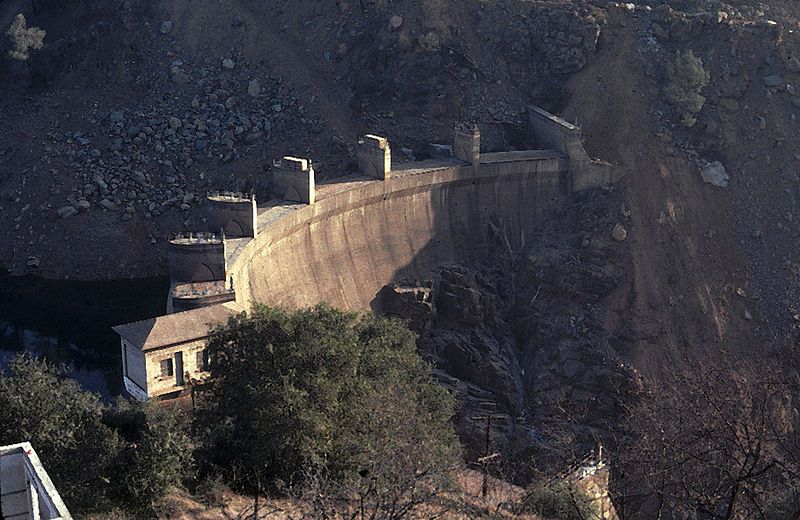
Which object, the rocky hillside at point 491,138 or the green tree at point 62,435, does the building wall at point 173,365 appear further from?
the rocky hillside at point 491,138

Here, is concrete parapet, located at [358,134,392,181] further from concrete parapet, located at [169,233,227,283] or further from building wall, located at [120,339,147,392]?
building wall, located at [120,339,147,392]

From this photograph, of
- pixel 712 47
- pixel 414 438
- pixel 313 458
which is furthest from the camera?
pixel 712 47

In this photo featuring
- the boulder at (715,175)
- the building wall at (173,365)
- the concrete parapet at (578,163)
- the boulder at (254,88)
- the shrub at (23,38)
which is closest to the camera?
the building wall at (173,365)

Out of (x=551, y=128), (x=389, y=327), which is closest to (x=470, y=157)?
(x=551, y=128)

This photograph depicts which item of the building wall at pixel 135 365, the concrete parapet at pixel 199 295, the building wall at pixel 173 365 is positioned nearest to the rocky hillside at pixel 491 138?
the concrete parapet at pixel 199 295

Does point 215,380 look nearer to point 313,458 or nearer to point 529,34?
point 313,458

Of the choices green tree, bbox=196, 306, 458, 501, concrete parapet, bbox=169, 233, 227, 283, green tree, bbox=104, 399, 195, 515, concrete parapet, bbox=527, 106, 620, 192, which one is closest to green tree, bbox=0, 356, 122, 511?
green tree, bbox=104, 399, 195, 515
